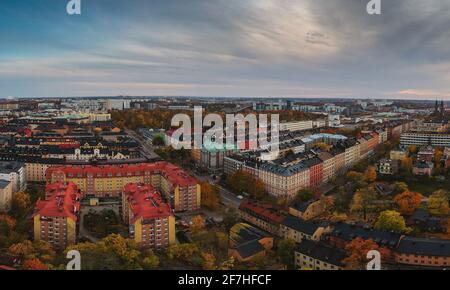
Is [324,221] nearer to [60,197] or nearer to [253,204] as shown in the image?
[253,204]

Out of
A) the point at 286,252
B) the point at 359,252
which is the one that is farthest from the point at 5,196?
the point at 359,252

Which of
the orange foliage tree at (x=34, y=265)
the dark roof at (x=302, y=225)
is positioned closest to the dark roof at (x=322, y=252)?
the dark roof at (x=302, y=225)

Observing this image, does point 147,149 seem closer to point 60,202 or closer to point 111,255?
point 60,202

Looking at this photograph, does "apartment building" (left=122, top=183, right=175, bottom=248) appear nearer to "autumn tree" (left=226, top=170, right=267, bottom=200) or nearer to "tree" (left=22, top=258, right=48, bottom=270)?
"tree" (left=22, top=258, right=48, bottom=270)

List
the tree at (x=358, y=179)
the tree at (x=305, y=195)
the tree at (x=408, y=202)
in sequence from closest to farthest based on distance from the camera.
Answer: the tree at (x=408, y=202), the tree at (x=305, y=195), the tree at (x=358, y=179)

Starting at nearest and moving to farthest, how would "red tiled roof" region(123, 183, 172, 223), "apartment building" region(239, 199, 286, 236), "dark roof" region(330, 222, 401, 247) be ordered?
"dark roof" region(330, 222, 401, 247) < "red tiled roof" region(123, 183, 172, 223) < "apartment building" region(239, 199, 286, 236)

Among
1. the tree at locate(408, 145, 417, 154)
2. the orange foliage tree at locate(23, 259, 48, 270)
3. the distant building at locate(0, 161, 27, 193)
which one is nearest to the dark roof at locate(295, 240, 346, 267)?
the orange foliage tree at locate(23, 259, 48, 270)

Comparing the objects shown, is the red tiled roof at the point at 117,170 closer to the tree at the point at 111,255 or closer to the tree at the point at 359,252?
the tree at the point at 111,255
